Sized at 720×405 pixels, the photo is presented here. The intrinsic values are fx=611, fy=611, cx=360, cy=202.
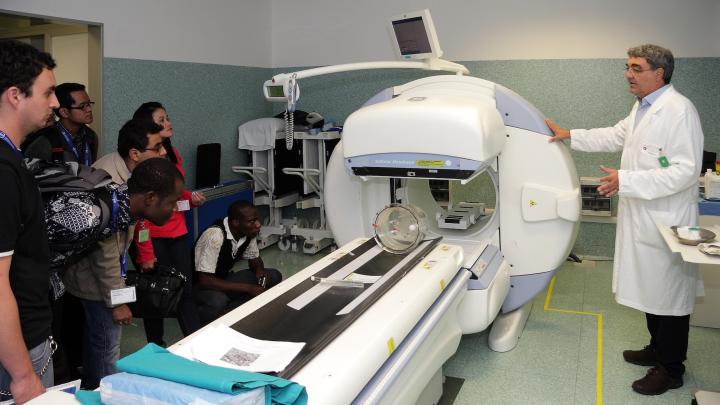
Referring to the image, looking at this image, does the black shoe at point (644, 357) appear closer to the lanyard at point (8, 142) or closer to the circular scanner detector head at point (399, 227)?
the circular scanner detector head at point (399, 227)

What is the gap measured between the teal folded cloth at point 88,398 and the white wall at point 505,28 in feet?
14.8

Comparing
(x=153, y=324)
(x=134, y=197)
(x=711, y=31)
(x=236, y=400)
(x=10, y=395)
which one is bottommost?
(x=153, y=324)

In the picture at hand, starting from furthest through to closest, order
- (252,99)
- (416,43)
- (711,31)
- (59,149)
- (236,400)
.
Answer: (252,99)
(711,31)
(416,43)
(59,149)
(236,400)

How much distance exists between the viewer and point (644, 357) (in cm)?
310

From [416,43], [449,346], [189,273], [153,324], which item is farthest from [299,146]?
[449,346]

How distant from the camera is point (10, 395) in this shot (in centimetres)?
158

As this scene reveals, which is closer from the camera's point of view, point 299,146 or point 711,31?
point 711,31

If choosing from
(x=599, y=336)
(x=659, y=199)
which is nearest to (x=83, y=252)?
(x=659, y=199)

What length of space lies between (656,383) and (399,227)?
1375 millimetres

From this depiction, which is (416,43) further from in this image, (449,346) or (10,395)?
(10,395)

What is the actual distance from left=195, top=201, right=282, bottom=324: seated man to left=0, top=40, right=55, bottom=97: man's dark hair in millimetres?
1667

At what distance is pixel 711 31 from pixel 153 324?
451cm

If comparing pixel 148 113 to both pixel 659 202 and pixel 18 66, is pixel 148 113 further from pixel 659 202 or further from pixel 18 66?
pixel 659 202

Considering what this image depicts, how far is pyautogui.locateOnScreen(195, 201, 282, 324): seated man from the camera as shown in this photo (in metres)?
3.13
